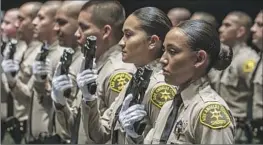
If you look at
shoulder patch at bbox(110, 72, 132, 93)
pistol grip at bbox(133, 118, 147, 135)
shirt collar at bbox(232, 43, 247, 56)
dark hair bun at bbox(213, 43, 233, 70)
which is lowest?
shirt collar at bbox(232, 43, 247, 56)

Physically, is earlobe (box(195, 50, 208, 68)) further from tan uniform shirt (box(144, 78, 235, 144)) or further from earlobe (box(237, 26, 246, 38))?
earlobe (box(237, 26, 246, 38))

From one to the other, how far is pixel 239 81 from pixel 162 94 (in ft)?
9.63

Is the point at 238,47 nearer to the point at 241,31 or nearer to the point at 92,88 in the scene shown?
the point at 241,31

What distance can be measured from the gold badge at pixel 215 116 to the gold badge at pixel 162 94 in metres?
0.31

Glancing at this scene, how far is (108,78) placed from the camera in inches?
133

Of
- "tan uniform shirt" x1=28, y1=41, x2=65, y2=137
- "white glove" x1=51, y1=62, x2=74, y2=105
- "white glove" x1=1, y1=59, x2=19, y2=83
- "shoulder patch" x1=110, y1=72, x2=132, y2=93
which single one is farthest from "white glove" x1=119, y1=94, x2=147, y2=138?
"white glove" x1=1, y1=59, x2=19, y2=83

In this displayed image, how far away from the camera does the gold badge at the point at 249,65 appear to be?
5852 millimetres

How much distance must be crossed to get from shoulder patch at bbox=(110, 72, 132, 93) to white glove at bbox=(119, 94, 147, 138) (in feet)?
1.06

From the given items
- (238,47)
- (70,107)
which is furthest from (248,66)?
(70,107)

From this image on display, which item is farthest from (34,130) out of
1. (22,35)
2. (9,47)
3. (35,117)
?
(22,35)

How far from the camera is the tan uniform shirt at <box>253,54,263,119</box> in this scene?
221 inches

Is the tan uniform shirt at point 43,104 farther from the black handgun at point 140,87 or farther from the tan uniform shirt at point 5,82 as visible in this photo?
the black handgun at point 140,87

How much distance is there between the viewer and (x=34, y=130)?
484cm

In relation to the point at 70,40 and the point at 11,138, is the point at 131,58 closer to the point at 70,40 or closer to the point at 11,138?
the point at 70,40
